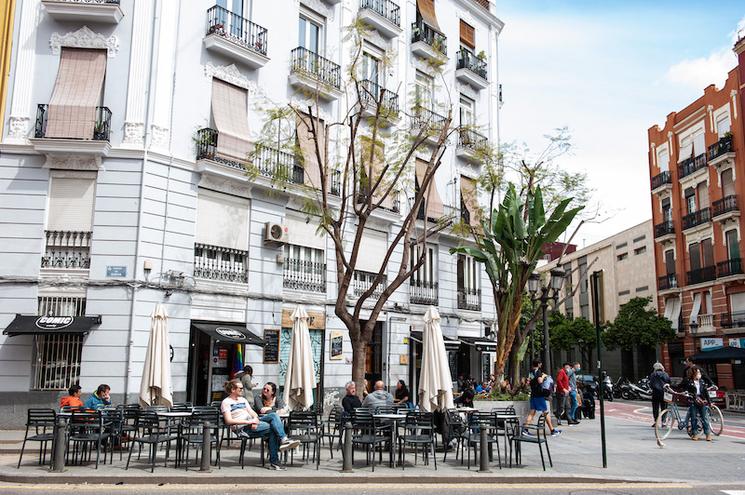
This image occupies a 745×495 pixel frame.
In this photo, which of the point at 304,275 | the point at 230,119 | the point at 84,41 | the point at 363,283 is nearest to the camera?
the point at 84,41

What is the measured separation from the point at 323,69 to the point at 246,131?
13.9 ft

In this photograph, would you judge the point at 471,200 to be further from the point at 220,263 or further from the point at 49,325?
the point at 49,325

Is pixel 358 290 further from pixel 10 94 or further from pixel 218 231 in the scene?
pixel 10 94

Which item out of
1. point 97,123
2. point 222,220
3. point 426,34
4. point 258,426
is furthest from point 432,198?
point 258,426

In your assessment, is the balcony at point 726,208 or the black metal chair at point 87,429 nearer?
the black metal chair at point 87,429

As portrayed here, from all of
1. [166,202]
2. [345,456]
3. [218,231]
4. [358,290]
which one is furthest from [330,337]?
[345,456]

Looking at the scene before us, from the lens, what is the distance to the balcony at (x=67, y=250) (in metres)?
17.1

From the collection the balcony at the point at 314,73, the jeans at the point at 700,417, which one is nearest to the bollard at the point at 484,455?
the jeans at the point at 700,417

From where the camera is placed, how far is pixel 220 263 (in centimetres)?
1925

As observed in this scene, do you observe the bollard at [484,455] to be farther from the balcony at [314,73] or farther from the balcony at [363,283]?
the balcony at [314,73]

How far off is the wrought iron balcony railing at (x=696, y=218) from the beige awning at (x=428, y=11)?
2118 cm

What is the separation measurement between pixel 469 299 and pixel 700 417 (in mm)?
13059

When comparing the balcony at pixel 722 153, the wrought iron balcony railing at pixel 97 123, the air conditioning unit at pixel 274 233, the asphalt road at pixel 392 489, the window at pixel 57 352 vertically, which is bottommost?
the asphalt road at pixel 392 489

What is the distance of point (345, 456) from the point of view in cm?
1107
